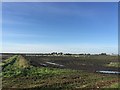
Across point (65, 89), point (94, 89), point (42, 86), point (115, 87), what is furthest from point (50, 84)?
point (115, 87)

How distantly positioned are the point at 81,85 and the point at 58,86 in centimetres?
180

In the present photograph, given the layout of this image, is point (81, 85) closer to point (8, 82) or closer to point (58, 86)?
point (58, 86)

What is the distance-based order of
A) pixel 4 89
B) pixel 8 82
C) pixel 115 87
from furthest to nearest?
pixel 8 82
pixel 4 89
pixel 115 87

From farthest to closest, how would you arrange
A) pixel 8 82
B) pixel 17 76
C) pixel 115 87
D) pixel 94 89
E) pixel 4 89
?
pixel 17 76 < pixel 8 82 < pixel 4 89 < pixel 94 89 < pixel 115 87

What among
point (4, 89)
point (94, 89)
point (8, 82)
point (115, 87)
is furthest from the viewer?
point (8, 82)

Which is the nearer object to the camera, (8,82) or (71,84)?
(71,84)

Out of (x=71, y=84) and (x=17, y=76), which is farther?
(x=17, y=76)

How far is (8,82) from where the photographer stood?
22828 mm

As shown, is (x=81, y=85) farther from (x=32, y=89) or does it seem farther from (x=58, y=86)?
(x=32, y=89)

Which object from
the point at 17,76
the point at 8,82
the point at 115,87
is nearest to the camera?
the point at 115,87

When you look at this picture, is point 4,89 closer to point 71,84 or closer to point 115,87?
point 71,84

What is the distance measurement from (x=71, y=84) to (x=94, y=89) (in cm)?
297

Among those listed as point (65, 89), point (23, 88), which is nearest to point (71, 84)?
point (65, 89)

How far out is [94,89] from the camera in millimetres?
17812
